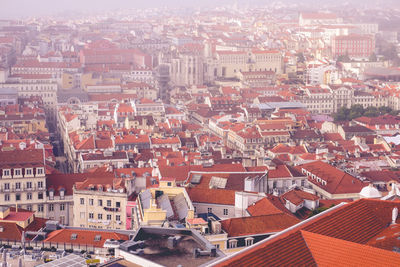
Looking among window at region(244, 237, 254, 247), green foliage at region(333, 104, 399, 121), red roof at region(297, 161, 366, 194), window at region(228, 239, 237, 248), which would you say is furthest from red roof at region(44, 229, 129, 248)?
green foliage at region(333, 104, 399, 121)

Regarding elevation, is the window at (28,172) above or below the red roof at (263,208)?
below

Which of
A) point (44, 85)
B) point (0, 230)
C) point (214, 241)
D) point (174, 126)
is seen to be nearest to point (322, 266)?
point (214, 241)

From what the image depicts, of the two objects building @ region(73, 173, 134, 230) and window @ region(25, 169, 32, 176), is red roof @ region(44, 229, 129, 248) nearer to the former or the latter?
building @ region(73, 173, 134, 230)

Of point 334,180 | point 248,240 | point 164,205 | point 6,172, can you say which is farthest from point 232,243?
Answer: point 334,180

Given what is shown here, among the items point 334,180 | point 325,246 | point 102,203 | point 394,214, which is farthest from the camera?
point 334,180

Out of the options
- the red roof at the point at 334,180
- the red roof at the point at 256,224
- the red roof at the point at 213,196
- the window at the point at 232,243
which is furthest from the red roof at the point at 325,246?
the red roof at the point at 334,180

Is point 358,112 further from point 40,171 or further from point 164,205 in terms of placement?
point 164,205

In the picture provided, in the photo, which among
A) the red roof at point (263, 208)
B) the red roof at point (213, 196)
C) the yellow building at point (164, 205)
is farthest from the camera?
the red roof at point (213, 196)

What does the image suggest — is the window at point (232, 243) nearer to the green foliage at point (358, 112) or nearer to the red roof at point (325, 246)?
the red roof at point (325, 246)

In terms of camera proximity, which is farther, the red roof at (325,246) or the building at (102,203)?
the building at (102,203)
